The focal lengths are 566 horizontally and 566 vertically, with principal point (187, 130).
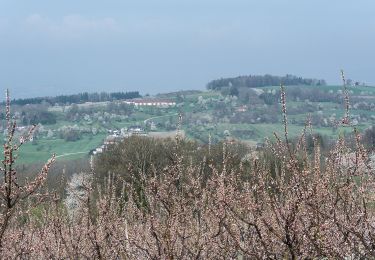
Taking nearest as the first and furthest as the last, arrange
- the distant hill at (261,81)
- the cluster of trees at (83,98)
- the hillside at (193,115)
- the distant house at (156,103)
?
the hillside at (193,115) < the cluster of trees at (83,98) < the distant house at (156,103) < the distant hill at (261,81)

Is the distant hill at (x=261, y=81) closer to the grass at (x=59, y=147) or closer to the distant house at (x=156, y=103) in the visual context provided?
the distant house at (x=156, y=103)

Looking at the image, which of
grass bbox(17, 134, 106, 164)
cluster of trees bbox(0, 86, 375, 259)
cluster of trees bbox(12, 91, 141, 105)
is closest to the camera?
cluster of trees bbox(0, 86, 375, 259)

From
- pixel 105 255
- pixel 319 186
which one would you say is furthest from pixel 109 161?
pixel 319 186

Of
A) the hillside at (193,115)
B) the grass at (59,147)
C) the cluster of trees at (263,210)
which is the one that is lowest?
the grass at (59,147)

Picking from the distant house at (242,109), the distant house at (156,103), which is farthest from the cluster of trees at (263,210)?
the distant house at (156,103)

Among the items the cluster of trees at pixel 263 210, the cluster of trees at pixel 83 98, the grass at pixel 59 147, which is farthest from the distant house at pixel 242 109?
the cluster of trees at pixel 263 210

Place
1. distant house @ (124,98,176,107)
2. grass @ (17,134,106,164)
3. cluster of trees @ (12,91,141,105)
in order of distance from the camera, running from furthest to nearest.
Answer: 1. distant house @ (124,98,176,107)
2. cluster of trees @ (12,91,141,105)
3. grass @ (17,134,106,164)

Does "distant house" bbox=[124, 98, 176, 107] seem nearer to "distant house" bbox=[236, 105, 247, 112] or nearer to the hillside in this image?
the hillside

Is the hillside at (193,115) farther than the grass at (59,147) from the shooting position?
Yes

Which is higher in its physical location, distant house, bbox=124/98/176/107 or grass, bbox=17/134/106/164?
distant house, bbox=124/98/176/107


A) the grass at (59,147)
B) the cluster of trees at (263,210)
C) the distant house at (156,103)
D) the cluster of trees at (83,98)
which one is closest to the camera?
the cluster of trees at (263,210)

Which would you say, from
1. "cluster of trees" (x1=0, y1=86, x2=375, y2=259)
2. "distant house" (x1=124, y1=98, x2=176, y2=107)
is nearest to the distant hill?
"distant house" (x1=124, y1=98, x2=176, y2=107)

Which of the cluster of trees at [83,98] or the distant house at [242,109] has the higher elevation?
the cluster of trees at [83,98]

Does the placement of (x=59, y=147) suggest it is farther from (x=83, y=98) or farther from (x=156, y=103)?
(x=83, y=98)
